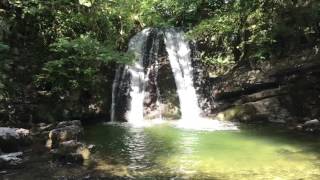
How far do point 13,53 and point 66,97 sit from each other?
2.77 m

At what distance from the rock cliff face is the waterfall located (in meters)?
1.27

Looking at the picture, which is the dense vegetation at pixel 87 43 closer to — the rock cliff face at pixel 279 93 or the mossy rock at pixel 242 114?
the rock cliff face at pixel 279 93

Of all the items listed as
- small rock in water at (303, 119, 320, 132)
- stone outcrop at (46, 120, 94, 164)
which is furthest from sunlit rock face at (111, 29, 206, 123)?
stone outcrop at (46, 120, 94, 164)

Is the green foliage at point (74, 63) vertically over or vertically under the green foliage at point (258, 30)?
under

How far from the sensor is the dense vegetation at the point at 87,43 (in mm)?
17312

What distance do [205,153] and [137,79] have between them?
869 cm

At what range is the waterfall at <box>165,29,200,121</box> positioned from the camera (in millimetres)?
19359

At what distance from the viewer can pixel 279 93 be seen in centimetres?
1758

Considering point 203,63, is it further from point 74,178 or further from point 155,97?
point 74,178

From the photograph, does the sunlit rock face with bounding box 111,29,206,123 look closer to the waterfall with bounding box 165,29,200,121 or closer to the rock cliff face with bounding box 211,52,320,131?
the waterfall with bounding box 165,29,200,121

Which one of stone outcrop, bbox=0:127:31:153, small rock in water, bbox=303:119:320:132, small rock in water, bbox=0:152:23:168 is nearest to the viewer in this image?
small rock in water, bbox=0:152:23:168

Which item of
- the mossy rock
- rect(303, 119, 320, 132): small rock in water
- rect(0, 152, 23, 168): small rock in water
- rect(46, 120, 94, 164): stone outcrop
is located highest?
the mossy rock

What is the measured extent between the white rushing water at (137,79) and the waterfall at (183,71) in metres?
1.24

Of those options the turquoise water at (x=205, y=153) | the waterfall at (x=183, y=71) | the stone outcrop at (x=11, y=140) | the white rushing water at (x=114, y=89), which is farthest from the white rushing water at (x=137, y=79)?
the stone outcrop at (x=11, y=140)
